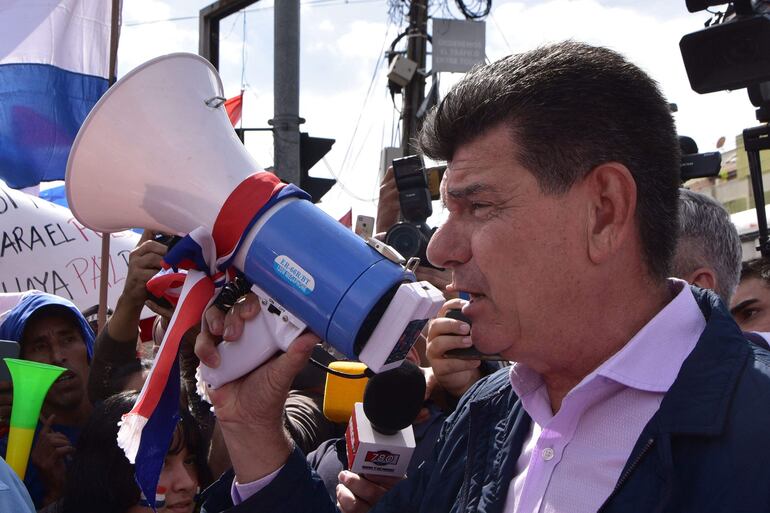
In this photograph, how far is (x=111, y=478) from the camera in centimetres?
272

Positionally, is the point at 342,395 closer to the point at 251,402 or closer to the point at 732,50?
the point at 251,402

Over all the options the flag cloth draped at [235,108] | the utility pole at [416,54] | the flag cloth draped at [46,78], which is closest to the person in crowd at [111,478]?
the flag cloth draped at [46,78]

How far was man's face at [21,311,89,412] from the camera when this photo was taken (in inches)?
141

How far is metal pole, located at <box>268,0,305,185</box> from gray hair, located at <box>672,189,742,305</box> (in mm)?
2996

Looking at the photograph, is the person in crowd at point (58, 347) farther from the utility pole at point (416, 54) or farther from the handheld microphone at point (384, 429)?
the utility pole at point (416, 54)

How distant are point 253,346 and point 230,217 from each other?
0.96ft

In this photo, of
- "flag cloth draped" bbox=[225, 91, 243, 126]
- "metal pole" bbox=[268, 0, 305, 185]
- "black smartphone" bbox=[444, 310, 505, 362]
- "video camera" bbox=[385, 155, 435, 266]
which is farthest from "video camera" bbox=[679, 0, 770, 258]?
"flag cloth draped" bbox=[225, 91, 243, 126]

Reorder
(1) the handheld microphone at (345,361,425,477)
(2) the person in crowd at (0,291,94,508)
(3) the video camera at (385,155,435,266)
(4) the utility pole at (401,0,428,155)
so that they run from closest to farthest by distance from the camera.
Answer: (1) the handheld microphone at (345,361,425,477)
(3) the video camera at (385,155,435,266)
(2) the person in crowd at (0,291,94,508)
(4) the utility pole at (401,0,428,155)

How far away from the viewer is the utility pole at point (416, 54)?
13445 mm

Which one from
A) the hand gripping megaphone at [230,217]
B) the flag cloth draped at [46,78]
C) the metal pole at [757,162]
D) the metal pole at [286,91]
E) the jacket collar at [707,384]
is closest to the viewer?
the jacket collar at [707,384]

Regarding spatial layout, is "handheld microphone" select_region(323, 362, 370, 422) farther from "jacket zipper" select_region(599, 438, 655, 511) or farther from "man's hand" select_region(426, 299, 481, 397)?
"jacket zipper" select_region(599, 438, 655, 511)

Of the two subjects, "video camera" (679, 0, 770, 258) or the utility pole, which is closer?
"video camera" (679, 0, 770, 258)

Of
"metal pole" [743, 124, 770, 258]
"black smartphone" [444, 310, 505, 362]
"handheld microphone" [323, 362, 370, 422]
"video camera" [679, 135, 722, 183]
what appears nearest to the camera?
"black smartphone" [444, 310, 505, 362]

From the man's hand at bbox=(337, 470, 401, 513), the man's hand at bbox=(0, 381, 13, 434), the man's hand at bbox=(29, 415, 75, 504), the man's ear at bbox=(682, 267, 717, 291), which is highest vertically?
the man's ear at bbox=(682, 267, 717, 291)
